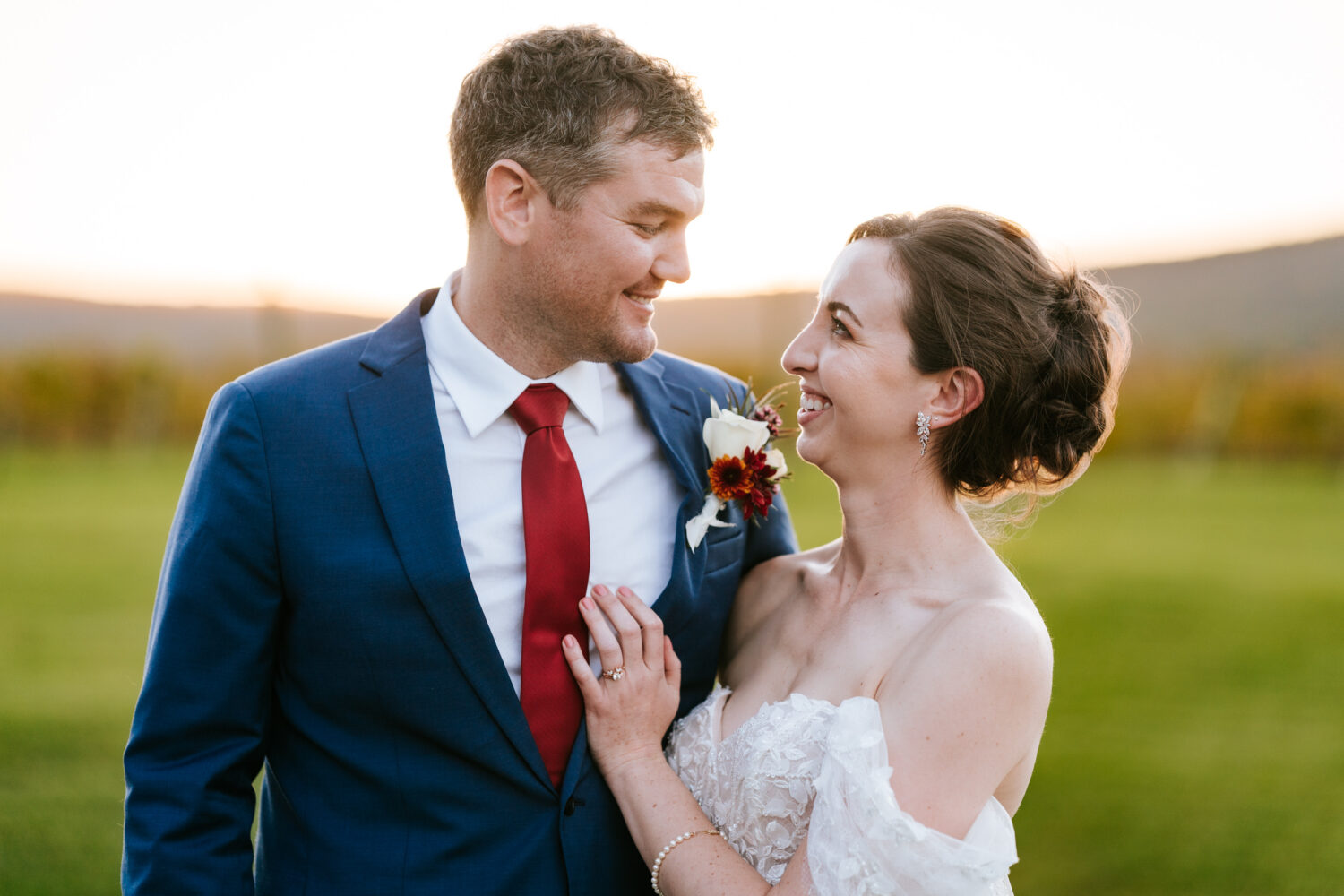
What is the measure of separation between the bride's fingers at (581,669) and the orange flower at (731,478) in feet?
1.61

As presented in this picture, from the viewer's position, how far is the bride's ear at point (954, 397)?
7.69ft

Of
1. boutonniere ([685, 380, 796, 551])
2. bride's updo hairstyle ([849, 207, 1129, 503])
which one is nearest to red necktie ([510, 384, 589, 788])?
boutonniere ([685, 380, 796, 551])

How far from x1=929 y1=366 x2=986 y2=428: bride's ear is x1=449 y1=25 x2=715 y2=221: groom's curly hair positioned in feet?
2.59

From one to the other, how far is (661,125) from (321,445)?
3.33 feet

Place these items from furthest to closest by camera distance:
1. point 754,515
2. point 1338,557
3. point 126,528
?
point 126,528
point 1338,557
point 754,515

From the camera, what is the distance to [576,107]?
2.28 m

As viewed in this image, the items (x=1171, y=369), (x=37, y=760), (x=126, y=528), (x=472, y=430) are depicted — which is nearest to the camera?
(x=472, y=430)

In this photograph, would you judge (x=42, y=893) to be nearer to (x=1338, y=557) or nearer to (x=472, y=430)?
(x=472, y=430)

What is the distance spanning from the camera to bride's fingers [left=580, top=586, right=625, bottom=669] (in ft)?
7.10

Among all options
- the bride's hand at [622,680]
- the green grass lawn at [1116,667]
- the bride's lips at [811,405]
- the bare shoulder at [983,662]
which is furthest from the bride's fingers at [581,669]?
the green grass lawn at [1116,667]

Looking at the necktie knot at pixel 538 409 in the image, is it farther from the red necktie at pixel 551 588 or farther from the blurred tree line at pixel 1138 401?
the blurred tree line at pixel 1138 401

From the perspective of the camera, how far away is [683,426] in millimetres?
2559

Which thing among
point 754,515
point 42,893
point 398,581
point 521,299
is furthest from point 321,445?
point 42,893

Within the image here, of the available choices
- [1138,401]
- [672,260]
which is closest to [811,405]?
[672,260]
